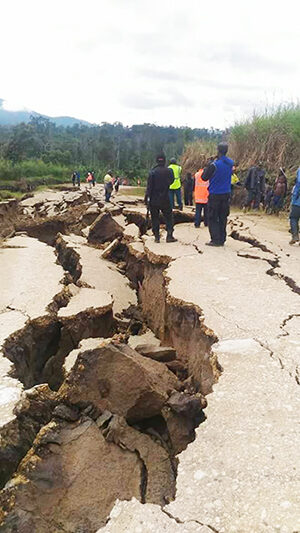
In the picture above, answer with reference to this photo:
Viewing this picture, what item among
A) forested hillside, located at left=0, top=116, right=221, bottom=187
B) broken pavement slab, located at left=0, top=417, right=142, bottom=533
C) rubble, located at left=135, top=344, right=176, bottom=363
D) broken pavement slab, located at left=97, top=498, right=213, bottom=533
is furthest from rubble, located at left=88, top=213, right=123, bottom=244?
forested hillside, located at left=0, top=116, right=221, bottom=187

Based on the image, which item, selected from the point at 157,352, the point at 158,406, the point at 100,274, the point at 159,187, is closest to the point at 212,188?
the point at 159,187

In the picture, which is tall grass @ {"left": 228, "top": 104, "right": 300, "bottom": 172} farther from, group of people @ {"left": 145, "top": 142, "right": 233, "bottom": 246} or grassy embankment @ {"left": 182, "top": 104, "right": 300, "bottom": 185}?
group of people @ {"left": 145, "top": 142, "right": 233, "bottom": 246}

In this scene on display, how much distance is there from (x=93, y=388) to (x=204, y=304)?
161 centimetres

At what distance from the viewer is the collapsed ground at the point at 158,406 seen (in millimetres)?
1881

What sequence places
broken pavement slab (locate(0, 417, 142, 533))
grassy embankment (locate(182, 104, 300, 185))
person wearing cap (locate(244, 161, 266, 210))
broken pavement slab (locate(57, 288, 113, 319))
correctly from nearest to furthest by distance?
broken pavement slab (locate(0, 417, 142, 533)), broken pavement slab (locate(57, 288, 113, 319)), person wearing cap (locate(244, 161, 266, 210)), grassy embankment (locate(182, 104, 300, 185))

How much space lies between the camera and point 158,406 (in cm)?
277

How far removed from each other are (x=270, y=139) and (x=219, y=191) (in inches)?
313

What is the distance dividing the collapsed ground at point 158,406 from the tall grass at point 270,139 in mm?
9081

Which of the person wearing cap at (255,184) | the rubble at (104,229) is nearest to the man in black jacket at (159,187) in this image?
the rubble at (104,229)

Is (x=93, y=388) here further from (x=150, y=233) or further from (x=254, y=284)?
(x=150, y=233)

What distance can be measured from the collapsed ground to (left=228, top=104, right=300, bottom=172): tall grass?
9.08 metres

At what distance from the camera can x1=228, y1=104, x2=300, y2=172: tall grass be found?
12.9 m

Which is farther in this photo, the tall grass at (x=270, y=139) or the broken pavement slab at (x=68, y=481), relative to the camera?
the tall grass at (x=270, y=139)

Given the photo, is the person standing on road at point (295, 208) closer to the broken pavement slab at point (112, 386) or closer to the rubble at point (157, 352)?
the rubble at point (157, 352)
